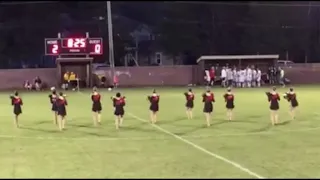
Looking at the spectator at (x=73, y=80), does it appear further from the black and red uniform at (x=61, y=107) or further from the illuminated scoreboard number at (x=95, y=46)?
the black and red uniform at (x=61, y=107)

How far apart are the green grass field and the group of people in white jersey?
21722 millimetres

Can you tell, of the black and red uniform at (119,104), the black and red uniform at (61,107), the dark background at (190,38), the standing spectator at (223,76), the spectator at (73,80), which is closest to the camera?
the black and red uniform at (61,107)

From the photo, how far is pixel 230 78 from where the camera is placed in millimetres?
46094

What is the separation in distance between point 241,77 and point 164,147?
3241 cm

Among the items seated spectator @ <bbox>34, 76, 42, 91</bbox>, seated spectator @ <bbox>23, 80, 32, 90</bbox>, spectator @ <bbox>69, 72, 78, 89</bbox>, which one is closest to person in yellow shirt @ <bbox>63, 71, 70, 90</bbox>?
spectator @ <bbox>69, 72, 78, 89</bbox>

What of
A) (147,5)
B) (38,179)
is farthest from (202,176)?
(147,5)

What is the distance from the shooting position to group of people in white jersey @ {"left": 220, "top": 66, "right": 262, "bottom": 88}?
45688 mm

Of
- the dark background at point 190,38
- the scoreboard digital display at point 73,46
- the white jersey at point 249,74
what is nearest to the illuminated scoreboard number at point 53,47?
the scoreboard digital display at point 73,46

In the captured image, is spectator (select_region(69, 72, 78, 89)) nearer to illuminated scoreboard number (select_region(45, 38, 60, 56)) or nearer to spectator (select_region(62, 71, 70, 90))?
spectator (select_region(62, 71, 70, 90))

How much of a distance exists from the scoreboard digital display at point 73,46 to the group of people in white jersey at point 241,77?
10924 millimetres

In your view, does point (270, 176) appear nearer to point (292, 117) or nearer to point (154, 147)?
point (154, 147)

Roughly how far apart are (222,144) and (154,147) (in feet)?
6.11

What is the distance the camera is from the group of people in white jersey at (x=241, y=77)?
1799 inches

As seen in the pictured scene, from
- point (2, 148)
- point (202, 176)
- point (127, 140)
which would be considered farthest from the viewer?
point (127, 140)
